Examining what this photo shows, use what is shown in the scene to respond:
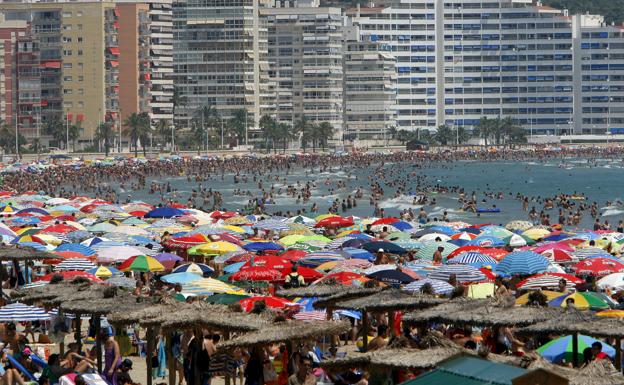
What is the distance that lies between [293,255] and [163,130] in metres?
125

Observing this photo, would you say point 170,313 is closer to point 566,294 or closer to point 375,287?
point 375,287

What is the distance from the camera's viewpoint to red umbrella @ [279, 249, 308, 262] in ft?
95.4

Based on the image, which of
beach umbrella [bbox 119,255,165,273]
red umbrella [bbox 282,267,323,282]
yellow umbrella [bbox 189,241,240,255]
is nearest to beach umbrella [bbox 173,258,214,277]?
beach umbrella [bbox 119,255,165,273]

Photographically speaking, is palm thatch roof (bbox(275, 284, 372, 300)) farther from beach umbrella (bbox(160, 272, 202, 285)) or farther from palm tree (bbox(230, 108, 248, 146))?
palm tree (bbox(230, 108, 248, 146))

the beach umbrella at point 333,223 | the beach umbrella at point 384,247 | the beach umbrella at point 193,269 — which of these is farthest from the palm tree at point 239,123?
the beach umbrella at point 193,269

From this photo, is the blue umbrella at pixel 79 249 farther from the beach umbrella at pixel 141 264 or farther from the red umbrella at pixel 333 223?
the red umbrella at pixel 333 223

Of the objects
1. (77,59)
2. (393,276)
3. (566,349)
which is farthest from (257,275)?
(77,59)

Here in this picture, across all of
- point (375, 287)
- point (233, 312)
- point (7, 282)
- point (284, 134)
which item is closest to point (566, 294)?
point (375, 287)

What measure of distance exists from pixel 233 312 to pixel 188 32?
14941 cm

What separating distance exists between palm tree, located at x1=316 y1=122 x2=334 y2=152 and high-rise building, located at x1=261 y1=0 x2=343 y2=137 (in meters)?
3.96

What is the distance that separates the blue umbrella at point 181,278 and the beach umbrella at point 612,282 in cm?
729

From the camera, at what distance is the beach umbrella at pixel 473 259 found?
26969 millimetres

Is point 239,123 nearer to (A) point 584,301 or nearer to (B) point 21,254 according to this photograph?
(B) point 21,254

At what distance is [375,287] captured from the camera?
1856 cm
